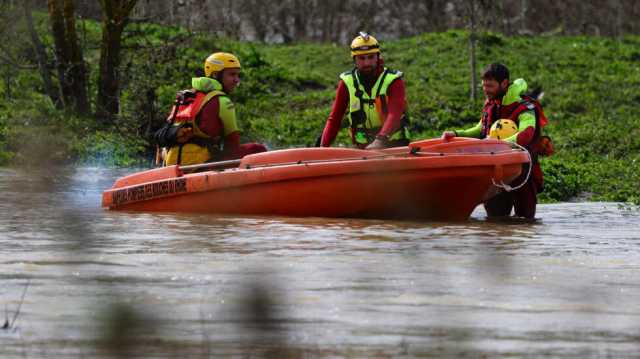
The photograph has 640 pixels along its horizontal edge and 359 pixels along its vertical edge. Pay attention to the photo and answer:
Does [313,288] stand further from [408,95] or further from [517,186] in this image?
[408,95]

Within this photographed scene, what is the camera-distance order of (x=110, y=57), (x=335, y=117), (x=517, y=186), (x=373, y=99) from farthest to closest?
(x=110, y=57) < (x=335, y=117) < (x=373, y=99) < (x=517, y=186)

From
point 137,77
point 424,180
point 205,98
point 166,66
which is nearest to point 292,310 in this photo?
point 424,180

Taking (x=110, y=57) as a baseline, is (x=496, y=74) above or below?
above

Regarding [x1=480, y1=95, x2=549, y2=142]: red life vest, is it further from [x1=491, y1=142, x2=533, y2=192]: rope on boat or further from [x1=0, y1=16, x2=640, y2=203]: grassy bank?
[x1=0, y1=16, x2=640, y2=203]: grassy bank

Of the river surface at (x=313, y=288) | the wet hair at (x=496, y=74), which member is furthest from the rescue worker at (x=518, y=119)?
the river surface at (x=313, y=288)

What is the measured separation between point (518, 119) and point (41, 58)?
35.9 ft

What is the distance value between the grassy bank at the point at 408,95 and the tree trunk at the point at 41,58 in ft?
0.96

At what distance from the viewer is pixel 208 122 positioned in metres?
11.5

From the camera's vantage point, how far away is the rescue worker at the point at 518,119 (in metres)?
11.2

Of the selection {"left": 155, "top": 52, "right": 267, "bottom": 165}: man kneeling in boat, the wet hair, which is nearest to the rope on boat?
the wet hair

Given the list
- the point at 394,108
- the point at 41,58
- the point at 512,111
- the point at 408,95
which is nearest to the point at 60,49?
the point at 41,58

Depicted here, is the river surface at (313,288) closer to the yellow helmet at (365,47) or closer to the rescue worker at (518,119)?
the rescue worker at (518,119)

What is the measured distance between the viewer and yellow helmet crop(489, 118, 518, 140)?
445 inches

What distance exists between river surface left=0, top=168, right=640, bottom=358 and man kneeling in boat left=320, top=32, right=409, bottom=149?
1.04 meters
